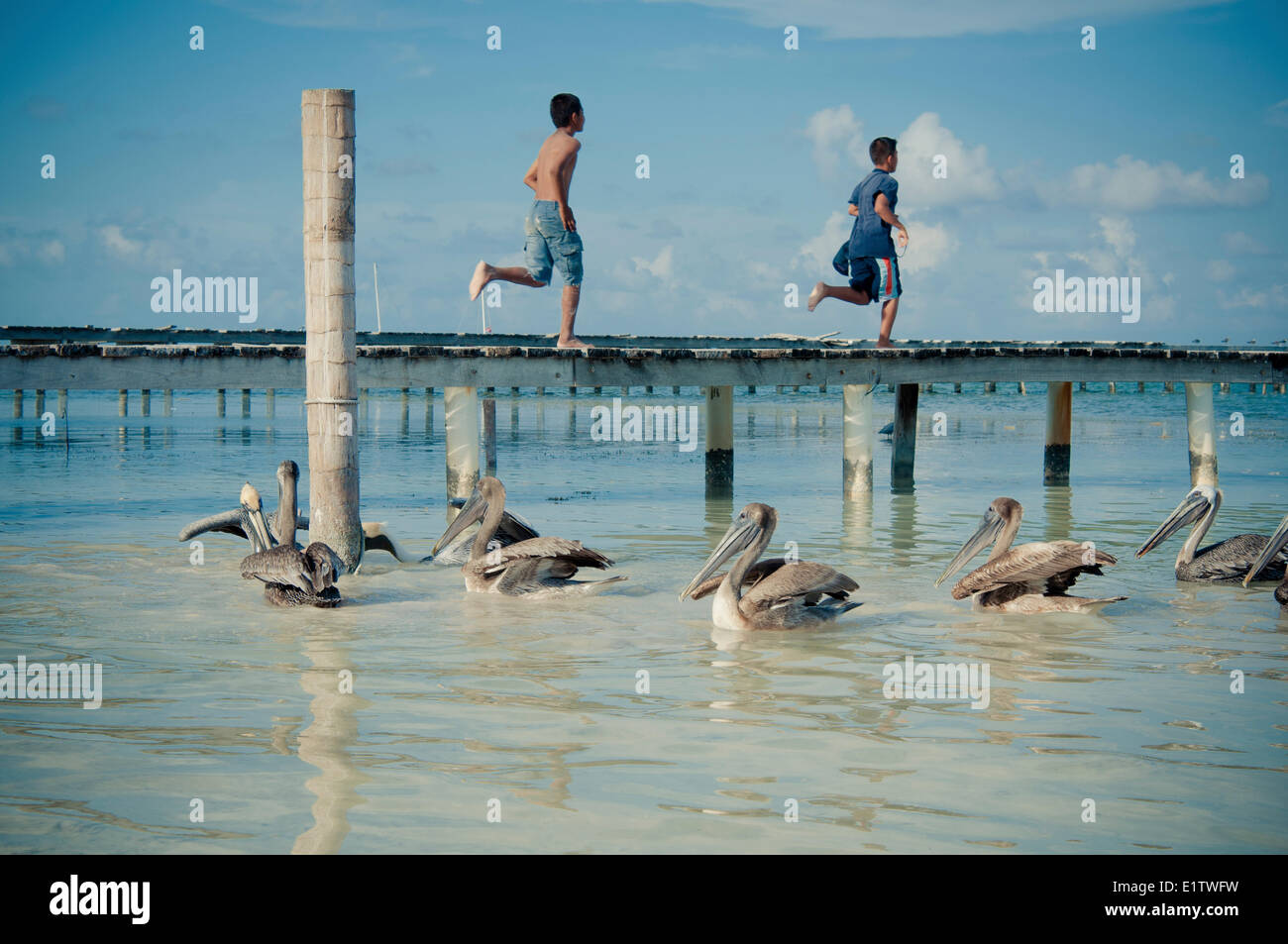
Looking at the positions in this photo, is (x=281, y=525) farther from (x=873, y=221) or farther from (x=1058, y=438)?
→ (x=1058, y=438)

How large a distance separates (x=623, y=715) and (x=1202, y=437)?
46.6ft

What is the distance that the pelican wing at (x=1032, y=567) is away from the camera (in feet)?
27.1

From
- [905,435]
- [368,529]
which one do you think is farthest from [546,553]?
[905,435]

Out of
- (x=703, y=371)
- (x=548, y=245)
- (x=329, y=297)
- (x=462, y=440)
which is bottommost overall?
(x=462, y=440)

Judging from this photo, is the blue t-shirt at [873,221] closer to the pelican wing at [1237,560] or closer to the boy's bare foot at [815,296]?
the boy's bare foot at [815,296]

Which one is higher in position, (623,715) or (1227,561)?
(1227,561)

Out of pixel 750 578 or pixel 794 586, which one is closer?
pixel 794 586

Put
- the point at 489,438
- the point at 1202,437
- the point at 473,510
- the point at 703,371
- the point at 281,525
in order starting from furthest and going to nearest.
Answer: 1. the point at 489,438
2. the point at 1202,437
3. the point at 703,371
4. the point at 473,510
5. the point at 281,525

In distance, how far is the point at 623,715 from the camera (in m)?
5.96

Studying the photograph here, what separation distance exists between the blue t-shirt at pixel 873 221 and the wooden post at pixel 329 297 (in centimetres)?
602

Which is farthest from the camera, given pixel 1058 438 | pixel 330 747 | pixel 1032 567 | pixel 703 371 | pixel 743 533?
pixel 1058 438
